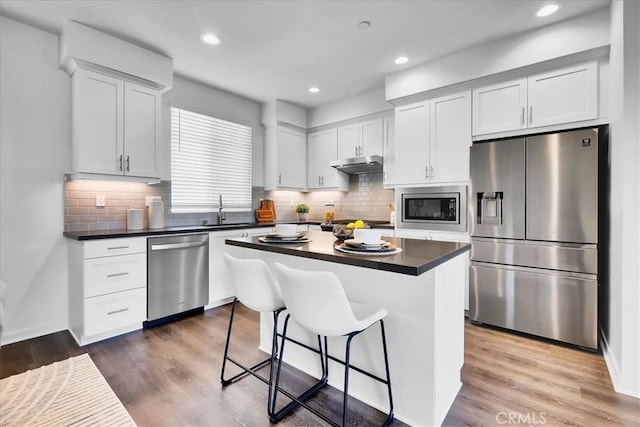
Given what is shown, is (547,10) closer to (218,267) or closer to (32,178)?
(218,267)

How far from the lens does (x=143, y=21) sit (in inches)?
105

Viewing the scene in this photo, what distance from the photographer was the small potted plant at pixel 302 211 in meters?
5.08

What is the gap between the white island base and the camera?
1576 millimetres

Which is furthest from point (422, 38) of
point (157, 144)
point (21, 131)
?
point (21, 131)

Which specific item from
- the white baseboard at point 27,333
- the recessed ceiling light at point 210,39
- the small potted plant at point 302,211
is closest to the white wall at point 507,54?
A: the recessed ceiling light at point 210,39

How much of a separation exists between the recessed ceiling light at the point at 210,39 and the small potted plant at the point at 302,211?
2.67 m

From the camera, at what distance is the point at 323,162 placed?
16.1 ft

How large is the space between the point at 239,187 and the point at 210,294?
1.62m

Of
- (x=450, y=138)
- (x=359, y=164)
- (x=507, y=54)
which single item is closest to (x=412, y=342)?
(x=450, y=138)

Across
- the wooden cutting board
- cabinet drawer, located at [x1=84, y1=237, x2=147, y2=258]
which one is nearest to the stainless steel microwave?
the wooden cutting board

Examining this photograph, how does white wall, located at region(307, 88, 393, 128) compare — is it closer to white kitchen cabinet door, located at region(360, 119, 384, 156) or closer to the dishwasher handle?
white kitchen cabinet door, located at region(360, 119, 384, 156)

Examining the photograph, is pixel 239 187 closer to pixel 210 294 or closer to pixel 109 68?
pixel 210 294

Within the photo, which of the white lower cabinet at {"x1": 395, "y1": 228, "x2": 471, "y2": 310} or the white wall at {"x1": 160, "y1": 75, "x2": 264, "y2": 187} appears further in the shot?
the white wall at {"x1": 160, "y1": 75, "x2": 264, "y2": 187}

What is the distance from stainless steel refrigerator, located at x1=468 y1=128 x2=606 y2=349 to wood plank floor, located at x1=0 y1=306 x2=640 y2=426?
0.23 metres
